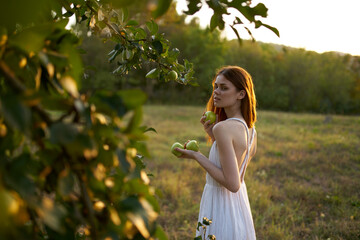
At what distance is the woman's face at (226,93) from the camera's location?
1790mm

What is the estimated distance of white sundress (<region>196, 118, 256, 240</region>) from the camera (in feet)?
5.53

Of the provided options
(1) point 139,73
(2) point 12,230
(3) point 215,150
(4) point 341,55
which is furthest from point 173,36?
(2) point 12,230

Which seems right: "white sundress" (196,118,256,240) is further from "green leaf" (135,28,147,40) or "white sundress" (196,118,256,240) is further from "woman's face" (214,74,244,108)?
"green leaf" (135,28,147,40)

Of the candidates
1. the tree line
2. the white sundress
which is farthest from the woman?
the tree line

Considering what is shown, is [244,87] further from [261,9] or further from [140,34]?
[261,9]

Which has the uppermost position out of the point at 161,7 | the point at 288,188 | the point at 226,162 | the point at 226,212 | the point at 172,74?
the point at 161,7

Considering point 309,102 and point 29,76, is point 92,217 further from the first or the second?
point 309,102

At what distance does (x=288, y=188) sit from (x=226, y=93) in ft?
9.54

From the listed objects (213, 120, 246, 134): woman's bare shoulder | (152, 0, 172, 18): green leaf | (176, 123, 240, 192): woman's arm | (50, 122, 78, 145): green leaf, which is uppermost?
(152, 0, 172, 18): green leaf

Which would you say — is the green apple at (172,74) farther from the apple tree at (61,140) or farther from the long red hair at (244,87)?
the apple tree at (61,140)

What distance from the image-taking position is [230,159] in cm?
152

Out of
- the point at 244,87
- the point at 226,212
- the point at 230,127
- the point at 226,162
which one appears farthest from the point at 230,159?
the point at 244,87

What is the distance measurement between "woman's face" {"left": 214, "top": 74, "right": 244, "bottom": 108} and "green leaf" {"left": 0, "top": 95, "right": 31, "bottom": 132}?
5.10ft

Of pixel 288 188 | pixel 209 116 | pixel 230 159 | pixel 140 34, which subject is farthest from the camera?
pixel 288 188
